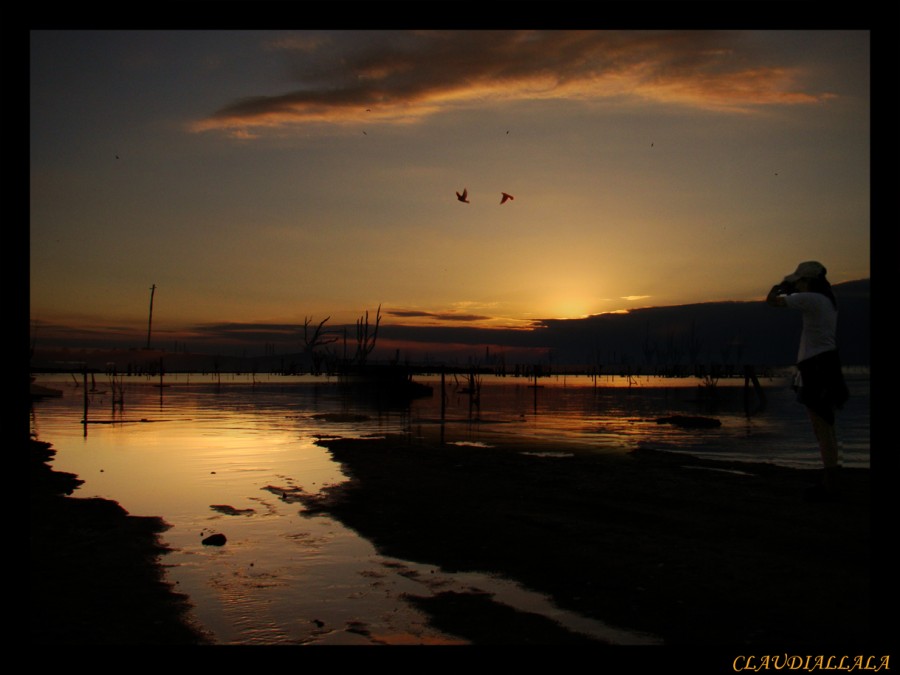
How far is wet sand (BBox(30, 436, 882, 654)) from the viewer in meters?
5.79

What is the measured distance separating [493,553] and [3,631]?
211 inches

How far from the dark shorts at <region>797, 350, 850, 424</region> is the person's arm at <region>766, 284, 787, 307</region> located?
0.70 m

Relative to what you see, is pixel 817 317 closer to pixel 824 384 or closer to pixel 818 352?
pixel 818 352

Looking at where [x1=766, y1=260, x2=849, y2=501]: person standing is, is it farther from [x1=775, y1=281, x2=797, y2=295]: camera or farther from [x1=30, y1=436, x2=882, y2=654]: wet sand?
[x1=30, y1=436, x2=882, y2=654]: wet sand

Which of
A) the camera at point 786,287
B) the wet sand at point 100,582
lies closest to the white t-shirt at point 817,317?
the camera at point 786,287

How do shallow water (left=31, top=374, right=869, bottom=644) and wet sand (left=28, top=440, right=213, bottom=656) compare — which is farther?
shallow water (left=31, top=374, right=869, bottom=644)

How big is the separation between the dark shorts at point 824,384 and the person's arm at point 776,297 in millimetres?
703

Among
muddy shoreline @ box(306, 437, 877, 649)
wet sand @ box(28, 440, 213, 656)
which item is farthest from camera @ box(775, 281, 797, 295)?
wet sand @ box(28, 440, 213, 656)

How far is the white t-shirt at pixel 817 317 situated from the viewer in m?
8.34

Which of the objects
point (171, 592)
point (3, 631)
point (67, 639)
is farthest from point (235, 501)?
point (3, 631)

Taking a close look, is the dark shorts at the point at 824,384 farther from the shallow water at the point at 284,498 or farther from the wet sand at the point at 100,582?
the wet sand at the point at 100,582
